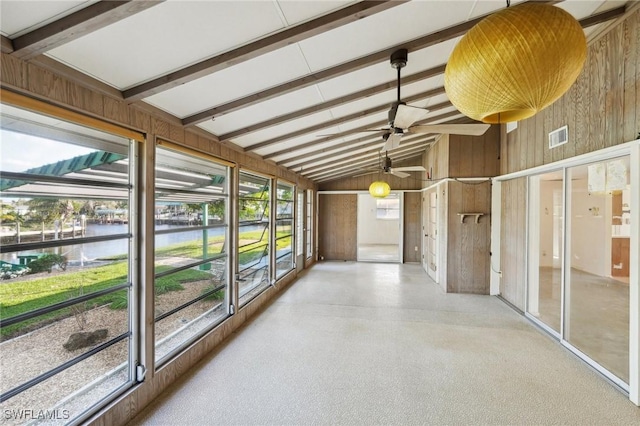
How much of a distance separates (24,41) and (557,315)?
19.3 feet

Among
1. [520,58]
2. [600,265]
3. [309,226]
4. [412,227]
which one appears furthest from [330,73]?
[412,227]

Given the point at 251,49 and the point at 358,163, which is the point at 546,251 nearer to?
the point at 358,163

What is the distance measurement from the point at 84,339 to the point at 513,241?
18.6 ft

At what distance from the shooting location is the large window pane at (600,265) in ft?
9.29

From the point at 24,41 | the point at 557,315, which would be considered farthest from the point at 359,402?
the point at 557,315

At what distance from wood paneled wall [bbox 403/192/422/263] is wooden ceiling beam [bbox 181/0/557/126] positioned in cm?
638

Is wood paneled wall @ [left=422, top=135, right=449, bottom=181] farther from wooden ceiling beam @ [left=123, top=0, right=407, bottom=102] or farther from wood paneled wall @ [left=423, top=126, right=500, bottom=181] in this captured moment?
wooden ceiling beam @ [left=123, top=0, right=407, bottom=102]

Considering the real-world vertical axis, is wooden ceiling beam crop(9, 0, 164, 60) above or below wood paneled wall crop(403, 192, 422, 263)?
A: above

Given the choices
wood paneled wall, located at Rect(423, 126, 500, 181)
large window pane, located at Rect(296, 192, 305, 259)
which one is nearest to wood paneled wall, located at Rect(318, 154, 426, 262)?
large window pane, located at Rect(296, 192, 305, 259)

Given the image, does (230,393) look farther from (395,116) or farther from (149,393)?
(395,116)

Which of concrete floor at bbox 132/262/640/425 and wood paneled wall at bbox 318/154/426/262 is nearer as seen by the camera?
concrete floor at bbox 132/262/640/425

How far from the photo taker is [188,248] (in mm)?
3080

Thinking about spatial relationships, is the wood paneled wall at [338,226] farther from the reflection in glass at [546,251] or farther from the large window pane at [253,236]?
the reflection in glass at [546,251]

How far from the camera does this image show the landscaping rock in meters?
2.11
